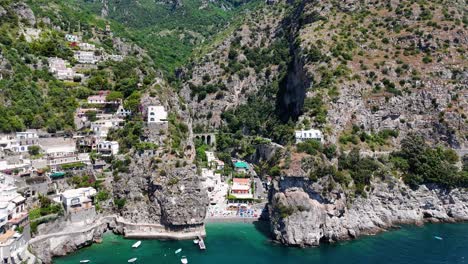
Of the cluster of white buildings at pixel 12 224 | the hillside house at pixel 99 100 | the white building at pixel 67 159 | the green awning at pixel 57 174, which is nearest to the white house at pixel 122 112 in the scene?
the hillside house at pixel 99 100

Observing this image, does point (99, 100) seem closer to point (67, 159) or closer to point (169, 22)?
point (67, 159)

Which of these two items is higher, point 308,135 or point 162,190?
point 308,135

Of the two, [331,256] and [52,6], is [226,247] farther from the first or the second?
[52,6]

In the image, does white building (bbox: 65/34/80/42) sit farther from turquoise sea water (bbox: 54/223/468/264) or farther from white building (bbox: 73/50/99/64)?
turquoise sea water (bbox: 54/223/468/264)

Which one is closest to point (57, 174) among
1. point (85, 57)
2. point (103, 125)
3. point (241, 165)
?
point (103, 125)

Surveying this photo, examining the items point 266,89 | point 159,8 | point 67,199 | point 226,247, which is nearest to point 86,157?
point 67,199

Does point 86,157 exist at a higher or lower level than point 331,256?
higher

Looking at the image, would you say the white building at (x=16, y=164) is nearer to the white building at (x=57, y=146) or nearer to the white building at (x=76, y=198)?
the white building at (x=57, y=146)
